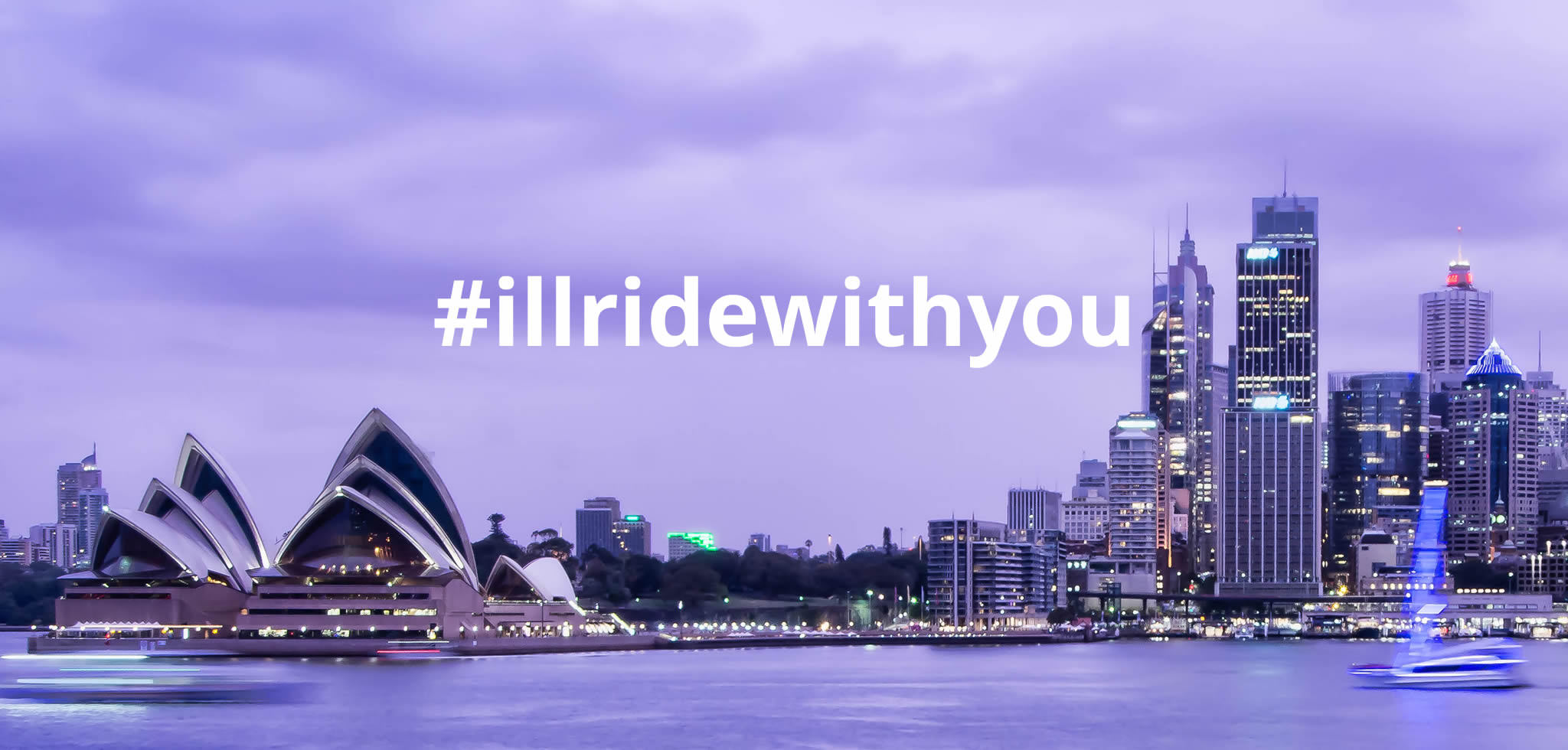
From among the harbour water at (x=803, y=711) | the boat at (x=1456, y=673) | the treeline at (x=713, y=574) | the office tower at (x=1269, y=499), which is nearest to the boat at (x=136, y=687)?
the harbour water at (x=803, y=711)

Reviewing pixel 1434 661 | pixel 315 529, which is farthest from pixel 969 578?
pixel 1434 661

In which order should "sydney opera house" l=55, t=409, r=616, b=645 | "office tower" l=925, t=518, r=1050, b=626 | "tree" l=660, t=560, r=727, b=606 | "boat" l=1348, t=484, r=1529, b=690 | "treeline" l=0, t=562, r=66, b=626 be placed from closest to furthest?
"boat" l=1348, t=484, r=1529, b=690 < "sydney opera house" l=55, t=409, r=616, b=645 < "treeline" l=0, t=562, r=66, b=626 < "tree" l=660, t=560, r=727, b=606 < "office tower" l=925, t=518, r=1050, b=626

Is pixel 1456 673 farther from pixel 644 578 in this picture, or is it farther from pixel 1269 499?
pixel 1269 499

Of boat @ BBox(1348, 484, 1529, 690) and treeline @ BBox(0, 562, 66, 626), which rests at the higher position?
boat @ BBox(1348, 484, 1529, 690)

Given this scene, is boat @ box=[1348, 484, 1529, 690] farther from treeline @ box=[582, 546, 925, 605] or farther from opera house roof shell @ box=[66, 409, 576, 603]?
treeline @ box=[582, 546, 925, 605]

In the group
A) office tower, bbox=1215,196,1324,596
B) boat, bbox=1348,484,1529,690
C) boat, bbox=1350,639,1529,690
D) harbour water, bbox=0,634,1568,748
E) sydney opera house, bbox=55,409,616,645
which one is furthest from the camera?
office tower, bbox=1215,196,1324,596

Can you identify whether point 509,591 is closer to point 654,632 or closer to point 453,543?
point 453,543

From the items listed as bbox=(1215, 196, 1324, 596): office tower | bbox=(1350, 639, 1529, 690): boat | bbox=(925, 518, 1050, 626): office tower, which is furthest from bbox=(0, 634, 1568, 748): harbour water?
bbox=(1215, 196, 1324, 596): office tower
